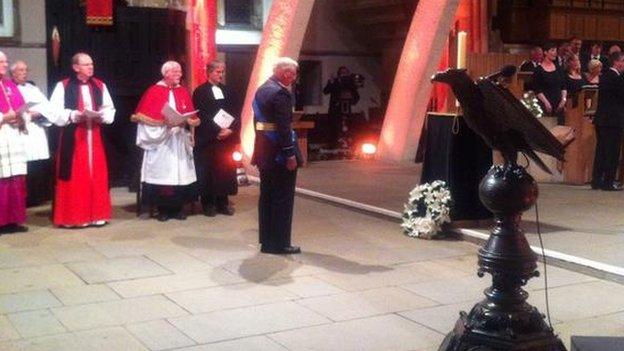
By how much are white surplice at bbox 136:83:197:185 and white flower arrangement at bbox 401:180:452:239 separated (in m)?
2.35

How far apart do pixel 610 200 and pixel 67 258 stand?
6.10 metres

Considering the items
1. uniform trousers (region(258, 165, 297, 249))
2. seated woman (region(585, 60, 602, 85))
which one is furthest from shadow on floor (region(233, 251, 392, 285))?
seated woman (region(585, 60, 602, 85))

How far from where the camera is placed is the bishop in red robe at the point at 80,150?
7.93 m

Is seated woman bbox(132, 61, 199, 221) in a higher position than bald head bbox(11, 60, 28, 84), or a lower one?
lower

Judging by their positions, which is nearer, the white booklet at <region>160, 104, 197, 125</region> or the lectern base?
the lectern base

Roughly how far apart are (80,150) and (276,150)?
238 centimetres

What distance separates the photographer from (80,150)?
26.2ft

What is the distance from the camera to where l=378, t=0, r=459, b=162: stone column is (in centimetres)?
1263

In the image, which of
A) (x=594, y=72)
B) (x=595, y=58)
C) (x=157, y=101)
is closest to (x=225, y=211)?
(x=157, y=101)

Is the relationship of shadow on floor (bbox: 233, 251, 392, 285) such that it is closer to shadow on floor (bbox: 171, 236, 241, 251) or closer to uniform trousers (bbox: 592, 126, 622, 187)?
shadow on floor (bbox: 171, 236, 241, 251)

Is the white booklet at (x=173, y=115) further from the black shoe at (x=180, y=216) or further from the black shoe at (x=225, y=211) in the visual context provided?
the black shoe at (x=225, y=211)

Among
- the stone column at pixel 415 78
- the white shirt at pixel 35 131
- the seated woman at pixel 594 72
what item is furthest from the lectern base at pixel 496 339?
the stone column at pixel 415 78

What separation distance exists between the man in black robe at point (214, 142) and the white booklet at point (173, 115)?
1.21 ft

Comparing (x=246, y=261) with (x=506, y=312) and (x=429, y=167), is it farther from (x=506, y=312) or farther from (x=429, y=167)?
(x=506, y=312)
